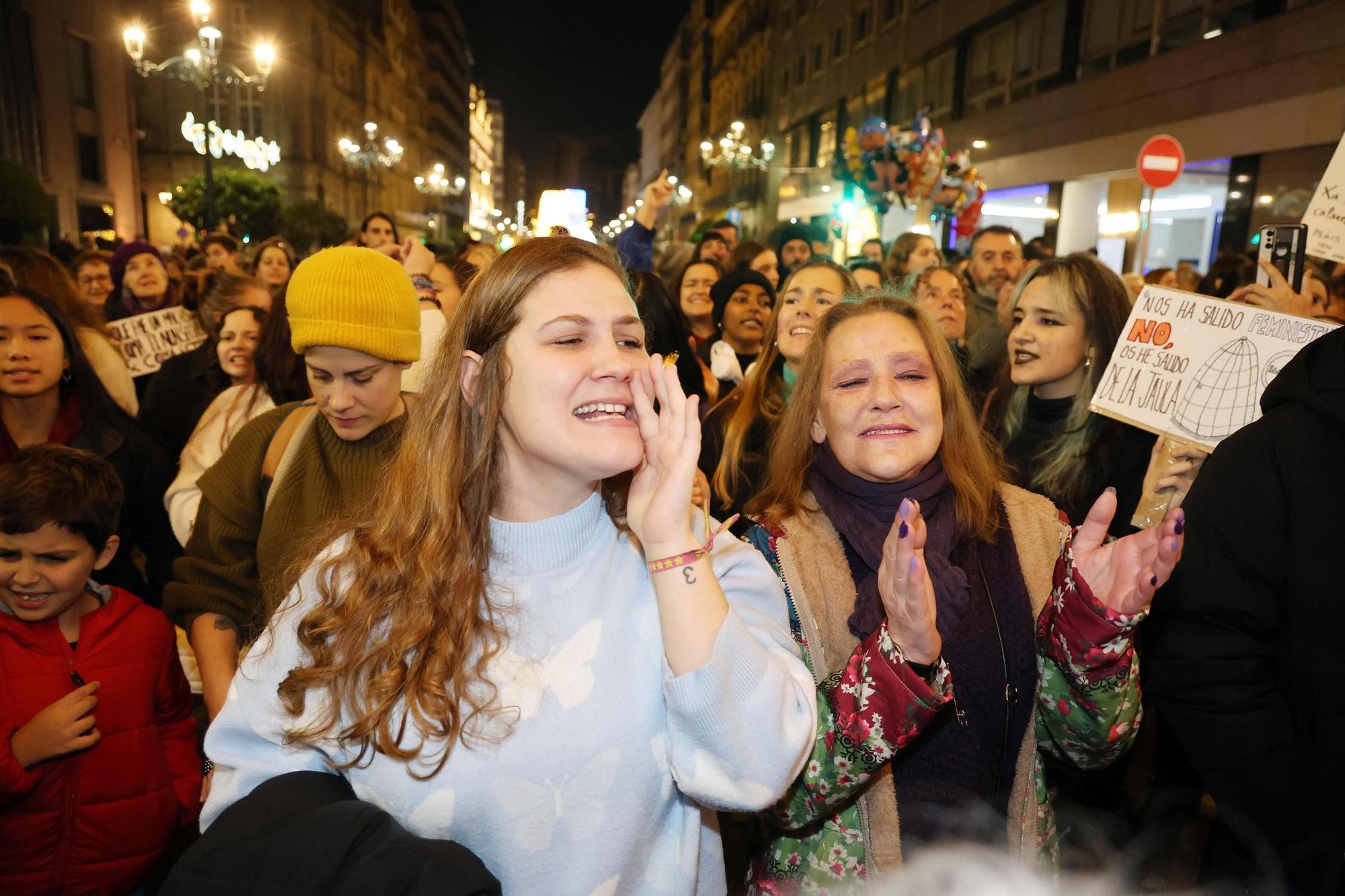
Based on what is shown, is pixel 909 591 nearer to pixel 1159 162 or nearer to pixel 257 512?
pixel 257 512

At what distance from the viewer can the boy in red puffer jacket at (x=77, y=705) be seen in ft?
8.22

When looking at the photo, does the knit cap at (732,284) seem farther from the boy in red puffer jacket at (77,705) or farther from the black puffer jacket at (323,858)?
the black puffer jacket at (323,858)

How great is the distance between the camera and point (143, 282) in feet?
22.3

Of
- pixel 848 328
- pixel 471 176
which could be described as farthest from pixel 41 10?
pixel 471 176

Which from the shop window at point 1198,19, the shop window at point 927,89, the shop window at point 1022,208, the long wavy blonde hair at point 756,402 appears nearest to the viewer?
the long wavy blonde hair at point 756,402

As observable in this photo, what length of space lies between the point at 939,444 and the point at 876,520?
0.31 m

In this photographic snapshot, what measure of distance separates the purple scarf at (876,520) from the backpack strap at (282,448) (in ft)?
4.96

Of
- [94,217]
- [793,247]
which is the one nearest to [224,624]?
[793,247]

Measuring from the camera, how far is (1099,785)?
3.24 m

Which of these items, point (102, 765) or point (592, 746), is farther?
point (102, 765)

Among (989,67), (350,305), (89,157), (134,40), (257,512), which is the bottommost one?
(257,512)

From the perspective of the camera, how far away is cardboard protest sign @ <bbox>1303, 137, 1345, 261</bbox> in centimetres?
312

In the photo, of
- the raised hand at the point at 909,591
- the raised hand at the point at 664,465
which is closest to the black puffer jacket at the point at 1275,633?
the raised hand at the point at 909,591

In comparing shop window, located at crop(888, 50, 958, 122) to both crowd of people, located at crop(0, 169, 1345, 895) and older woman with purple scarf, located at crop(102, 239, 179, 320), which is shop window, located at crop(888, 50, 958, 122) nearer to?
older woman with purple scarf, located at crop(102, 239, 179, 320)
